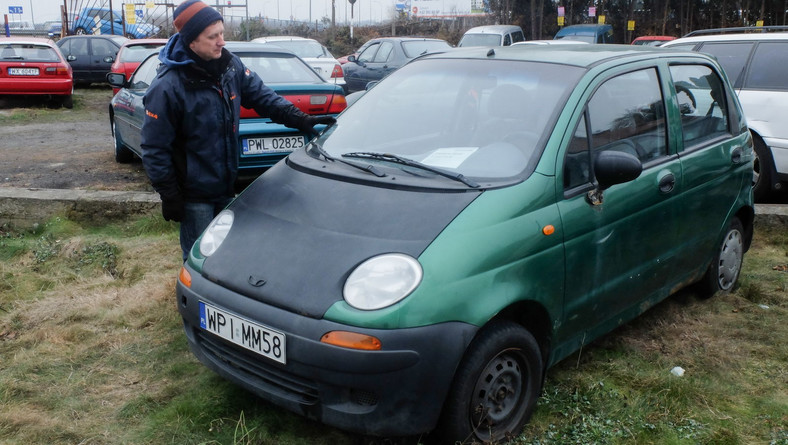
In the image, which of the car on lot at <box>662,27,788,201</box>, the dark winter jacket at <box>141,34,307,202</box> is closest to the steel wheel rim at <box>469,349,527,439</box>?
the dark winter jacket at <box>141,34,307,202</box>

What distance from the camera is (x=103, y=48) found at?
67.3 ft

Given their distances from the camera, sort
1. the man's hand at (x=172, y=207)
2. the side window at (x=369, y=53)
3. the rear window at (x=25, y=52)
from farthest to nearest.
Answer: the side window at (x=369, y=53) < the rear window at (x=25, y=52) < the man's hand at (x=172, y=207)

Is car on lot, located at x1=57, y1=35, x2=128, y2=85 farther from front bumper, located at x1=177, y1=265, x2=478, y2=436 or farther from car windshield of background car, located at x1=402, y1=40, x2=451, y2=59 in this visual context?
front bumper, located at x1=177, y1=265, x2=478, y2=436

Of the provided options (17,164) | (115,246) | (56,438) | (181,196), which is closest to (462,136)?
(181,196)

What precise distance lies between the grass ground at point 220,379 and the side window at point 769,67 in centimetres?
237

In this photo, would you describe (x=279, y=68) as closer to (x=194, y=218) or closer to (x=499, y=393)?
(x=194, y=218)

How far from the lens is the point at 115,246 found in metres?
5.41

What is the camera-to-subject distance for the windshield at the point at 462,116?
3287 millimetres

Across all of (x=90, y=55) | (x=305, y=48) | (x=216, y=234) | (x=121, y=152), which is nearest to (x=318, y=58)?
(x=305, y=48)

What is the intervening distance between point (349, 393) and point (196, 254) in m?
1.06

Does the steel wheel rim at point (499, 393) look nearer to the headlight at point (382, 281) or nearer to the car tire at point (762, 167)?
the headlight at point (382, 281)

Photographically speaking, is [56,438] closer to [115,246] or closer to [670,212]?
[115,246]

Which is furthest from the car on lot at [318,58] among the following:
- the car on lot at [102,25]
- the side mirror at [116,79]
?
the car on lot at [102,25]

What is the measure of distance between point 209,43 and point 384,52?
12.7m
